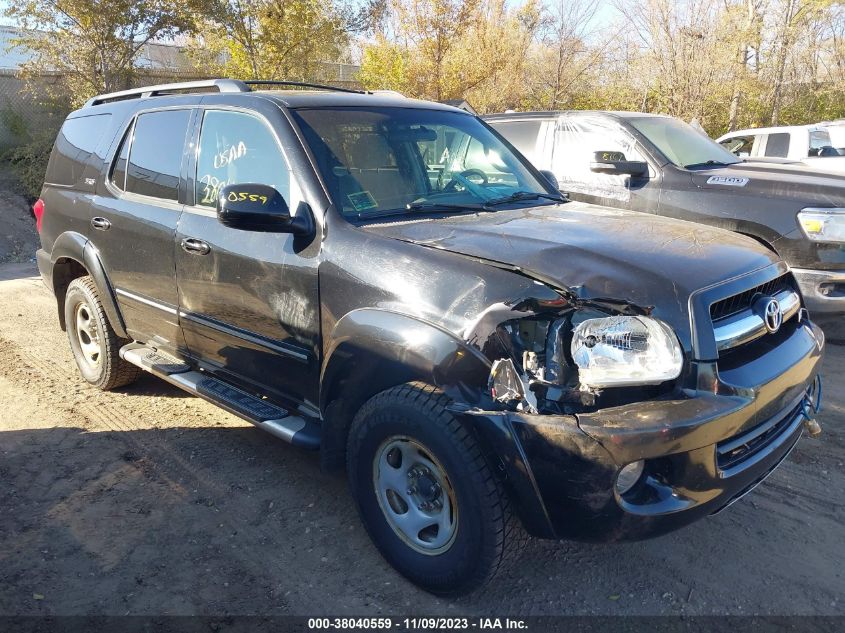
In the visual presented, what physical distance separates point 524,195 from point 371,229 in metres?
1.16

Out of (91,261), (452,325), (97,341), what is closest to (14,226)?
(97,341)

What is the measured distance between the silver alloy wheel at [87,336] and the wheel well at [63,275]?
248 millimetres

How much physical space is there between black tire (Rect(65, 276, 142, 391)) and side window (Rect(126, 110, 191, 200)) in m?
0.97

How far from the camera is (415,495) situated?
283 centimetres

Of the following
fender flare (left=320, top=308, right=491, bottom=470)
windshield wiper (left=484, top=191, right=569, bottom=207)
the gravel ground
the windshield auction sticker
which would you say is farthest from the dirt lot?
the gravel ground

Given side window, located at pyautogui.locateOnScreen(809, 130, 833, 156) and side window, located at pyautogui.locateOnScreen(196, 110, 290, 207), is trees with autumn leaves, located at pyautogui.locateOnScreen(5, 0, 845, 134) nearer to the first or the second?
side window, located at pyautogui.locateOnScreen(809, 130, 833, 156)

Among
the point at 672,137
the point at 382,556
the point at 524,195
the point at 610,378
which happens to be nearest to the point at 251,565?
the point at 382,556

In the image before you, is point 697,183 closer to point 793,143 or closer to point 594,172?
point 594,172

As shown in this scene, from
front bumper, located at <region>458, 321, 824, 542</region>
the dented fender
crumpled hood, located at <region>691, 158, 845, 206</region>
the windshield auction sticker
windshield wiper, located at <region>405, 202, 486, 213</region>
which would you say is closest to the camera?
front bumper, located at <region>458, 321, 824, 542</region>

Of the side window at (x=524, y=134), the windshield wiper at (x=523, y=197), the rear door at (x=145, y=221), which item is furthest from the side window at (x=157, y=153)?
the side window at (x=524, y=134)

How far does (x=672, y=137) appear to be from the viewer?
6832mm

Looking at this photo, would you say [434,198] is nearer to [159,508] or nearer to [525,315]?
[525,315]

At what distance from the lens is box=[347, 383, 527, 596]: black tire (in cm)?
248

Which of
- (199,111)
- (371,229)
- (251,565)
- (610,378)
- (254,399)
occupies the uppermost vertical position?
(199,111)
